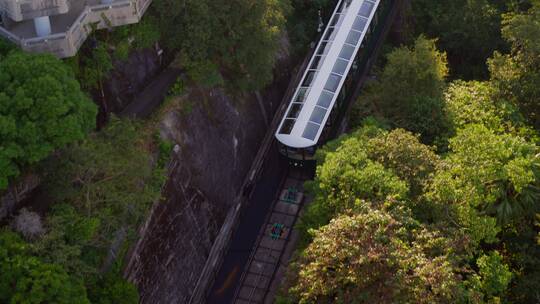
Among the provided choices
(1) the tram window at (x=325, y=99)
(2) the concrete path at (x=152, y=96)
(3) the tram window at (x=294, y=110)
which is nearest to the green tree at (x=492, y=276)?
(1) the tram window at (x=325, y=99)

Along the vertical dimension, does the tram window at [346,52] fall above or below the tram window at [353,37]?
below

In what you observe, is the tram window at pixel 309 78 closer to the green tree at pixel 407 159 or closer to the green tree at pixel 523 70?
the green tree at pixel 407 159

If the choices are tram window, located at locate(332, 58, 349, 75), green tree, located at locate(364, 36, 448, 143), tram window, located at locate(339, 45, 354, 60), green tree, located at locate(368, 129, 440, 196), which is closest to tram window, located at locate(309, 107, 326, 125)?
tram window, located at locate(332, 58, 349, 75)

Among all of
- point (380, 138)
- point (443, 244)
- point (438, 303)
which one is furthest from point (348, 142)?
point (438, 303)

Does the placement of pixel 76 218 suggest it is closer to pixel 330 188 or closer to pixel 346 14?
pixel 330 188

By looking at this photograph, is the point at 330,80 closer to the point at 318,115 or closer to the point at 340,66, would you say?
the point at 340,66

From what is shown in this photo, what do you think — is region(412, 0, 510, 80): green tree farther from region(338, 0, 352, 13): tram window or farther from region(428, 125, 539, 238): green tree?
region(428, 125, 539, 238): green tree

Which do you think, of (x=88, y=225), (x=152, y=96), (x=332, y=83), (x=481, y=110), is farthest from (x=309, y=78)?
(x=88, y=225)
